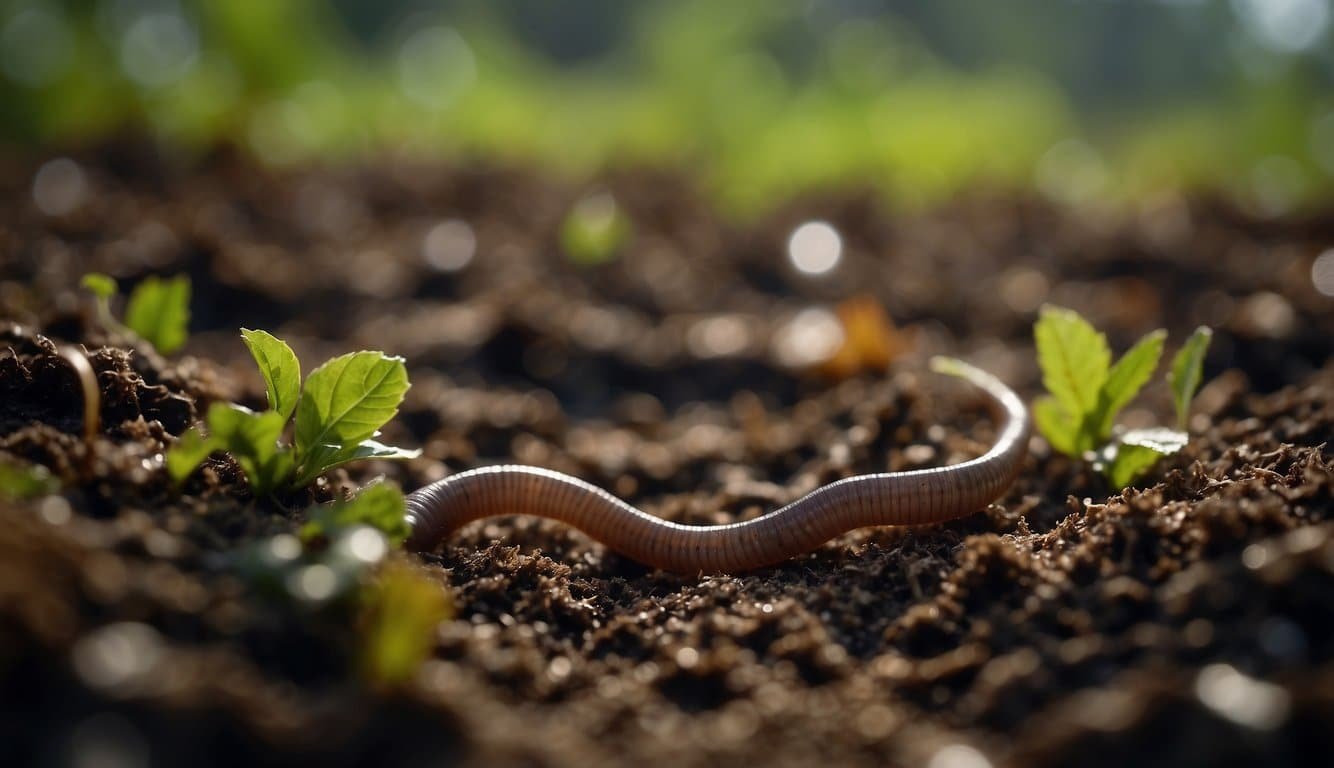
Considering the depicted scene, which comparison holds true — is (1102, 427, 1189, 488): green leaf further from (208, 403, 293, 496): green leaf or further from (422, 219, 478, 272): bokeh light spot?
(422, 219, 478, 272): bokeh light spot

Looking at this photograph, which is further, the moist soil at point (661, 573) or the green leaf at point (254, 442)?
the green leaf at point (254, 442)

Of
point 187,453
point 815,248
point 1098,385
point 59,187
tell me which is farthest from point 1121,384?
point 59,187

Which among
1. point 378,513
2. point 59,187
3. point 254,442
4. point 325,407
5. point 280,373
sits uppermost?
point 59,187

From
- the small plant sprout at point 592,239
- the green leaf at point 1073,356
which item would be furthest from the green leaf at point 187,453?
the small plant sprout at point 592,239

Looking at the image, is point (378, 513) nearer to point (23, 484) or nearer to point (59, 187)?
point (23, 484)

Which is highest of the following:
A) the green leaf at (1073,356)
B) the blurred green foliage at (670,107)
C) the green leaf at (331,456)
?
the blurred green foliage at (670,107)

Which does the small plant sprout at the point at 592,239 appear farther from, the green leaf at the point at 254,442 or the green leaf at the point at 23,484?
the green leaf at the point at 23,484

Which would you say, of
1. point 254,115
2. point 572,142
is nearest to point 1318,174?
point 572,142
